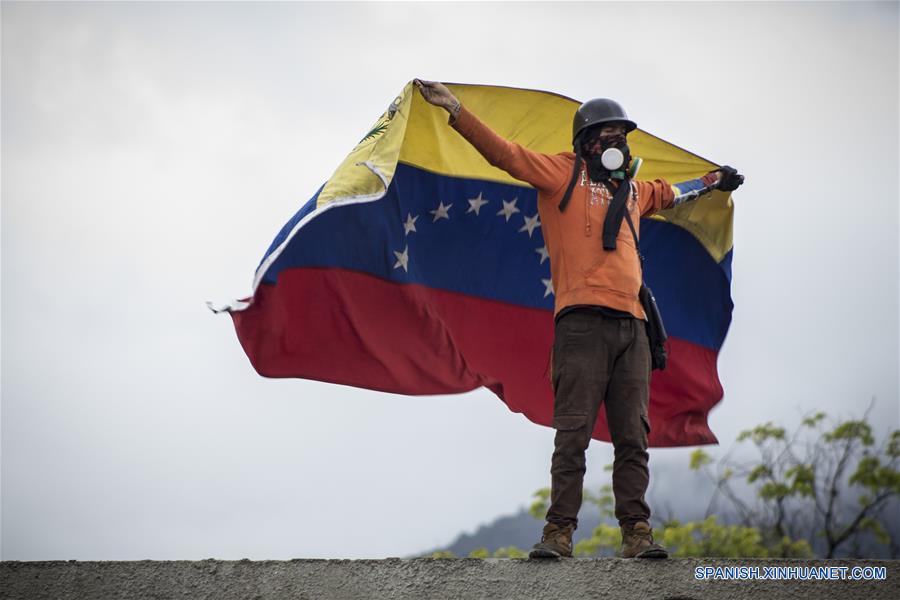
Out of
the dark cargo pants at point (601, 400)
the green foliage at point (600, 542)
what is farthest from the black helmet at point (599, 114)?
→ the green foliage at point (600, 542)

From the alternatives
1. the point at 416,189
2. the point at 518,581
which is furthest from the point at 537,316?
the point at 518,581

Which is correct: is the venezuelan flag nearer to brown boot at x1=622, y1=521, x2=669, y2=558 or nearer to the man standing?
the man standing

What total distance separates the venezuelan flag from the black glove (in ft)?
1.19

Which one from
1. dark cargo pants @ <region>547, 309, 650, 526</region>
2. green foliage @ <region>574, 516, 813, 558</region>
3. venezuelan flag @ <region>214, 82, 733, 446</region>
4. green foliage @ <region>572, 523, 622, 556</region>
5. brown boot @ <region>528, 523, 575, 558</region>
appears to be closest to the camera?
brown boot @ <region>528, 523, 575, 558</region>

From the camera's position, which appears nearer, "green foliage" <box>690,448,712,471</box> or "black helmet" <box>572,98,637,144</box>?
"black helmet" <box>572,98,637,144</box>

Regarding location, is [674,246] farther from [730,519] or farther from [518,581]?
[730,519]

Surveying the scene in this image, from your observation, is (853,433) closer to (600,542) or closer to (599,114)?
(600,542)

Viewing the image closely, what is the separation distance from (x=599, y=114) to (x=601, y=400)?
1.35 m

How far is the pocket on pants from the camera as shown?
4926 millimetres

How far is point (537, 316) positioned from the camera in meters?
6.79

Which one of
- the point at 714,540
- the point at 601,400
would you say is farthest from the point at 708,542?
the point at 601,400

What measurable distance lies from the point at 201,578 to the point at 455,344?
244 cm

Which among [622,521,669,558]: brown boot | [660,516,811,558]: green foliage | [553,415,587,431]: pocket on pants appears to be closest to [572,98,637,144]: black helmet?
[553,415,587,431]: pocket on pants

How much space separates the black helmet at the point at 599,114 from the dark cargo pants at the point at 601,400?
0.92m
